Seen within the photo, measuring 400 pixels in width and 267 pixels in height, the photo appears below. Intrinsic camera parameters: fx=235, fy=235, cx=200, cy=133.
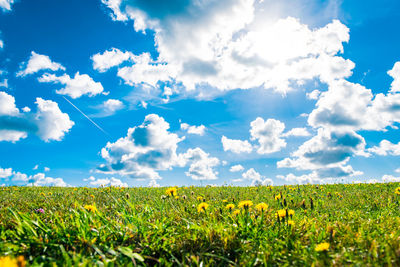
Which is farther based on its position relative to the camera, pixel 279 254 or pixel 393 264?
pixel 279 254

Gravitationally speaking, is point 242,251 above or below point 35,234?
below

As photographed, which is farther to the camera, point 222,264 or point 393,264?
point 222,264

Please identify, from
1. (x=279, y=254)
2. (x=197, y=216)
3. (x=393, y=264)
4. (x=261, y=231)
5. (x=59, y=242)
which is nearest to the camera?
(x=393, y=264)

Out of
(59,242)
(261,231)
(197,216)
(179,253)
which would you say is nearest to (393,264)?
(261,231)

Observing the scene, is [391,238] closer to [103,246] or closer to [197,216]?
[197,216]

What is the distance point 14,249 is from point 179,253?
1.55 m

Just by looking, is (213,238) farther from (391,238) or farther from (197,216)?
(391,238)

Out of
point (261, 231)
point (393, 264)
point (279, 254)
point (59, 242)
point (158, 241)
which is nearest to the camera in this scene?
point (393, 264)

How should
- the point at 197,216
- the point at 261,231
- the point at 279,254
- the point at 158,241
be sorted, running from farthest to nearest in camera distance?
the point at 197,216
the point at 261,231
the point at 158,241
the point at 279,254

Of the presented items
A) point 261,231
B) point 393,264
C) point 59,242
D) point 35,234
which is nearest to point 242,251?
point 261,231

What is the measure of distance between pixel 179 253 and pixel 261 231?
106 centimetres

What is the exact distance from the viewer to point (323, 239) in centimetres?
269

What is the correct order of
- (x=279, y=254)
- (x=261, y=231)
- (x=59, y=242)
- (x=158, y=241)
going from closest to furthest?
(x=279, y=254), (x=59, y=242), (x=158, y=241), (x=261, y=231)

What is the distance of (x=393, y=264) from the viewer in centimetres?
206
